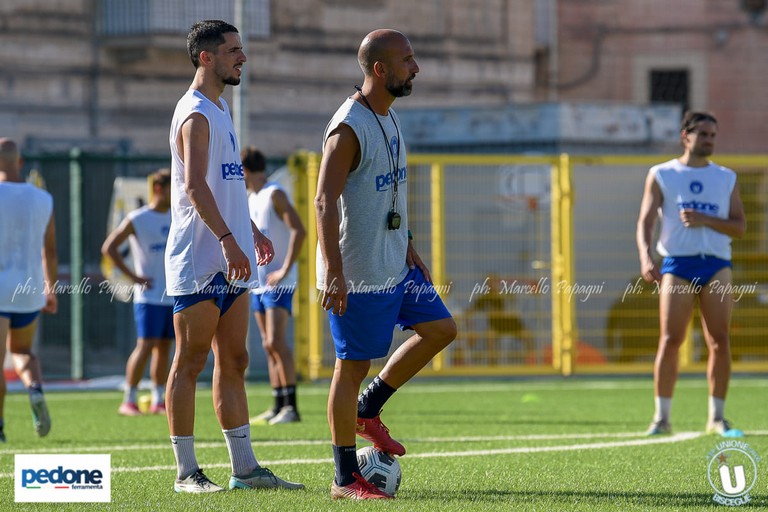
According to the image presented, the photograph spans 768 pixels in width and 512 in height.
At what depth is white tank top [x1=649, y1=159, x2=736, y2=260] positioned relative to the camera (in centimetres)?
957

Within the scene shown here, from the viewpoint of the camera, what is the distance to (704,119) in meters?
9.56

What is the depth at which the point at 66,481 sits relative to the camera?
20.5 feet

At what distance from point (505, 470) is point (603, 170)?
9572 mm

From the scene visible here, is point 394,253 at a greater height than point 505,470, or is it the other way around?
point 394,253

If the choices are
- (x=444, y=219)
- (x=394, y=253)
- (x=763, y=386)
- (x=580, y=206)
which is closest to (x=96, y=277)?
(x=444, y=219)

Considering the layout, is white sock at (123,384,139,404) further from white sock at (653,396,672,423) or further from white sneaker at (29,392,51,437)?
white sock at (653,396,672,423)

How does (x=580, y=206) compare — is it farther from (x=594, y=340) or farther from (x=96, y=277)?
(x=96, y=277)

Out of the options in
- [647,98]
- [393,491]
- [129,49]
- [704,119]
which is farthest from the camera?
[647,98]

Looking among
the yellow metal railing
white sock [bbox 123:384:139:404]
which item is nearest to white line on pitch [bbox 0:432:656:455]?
white sock [bbox 123:384:139:404]

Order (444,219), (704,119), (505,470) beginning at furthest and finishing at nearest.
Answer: (444,219), (704,119), (505,470)

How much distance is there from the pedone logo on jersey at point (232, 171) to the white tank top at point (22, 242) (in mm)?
3282

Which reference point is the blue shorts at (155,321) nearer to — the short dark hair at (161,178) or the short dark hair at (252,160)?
the short dark hair at (161,178)

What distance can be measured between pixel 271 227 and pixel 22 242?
2252mm

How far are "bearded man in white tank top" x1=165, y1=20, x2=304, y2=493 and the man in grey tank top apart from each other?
45cm
